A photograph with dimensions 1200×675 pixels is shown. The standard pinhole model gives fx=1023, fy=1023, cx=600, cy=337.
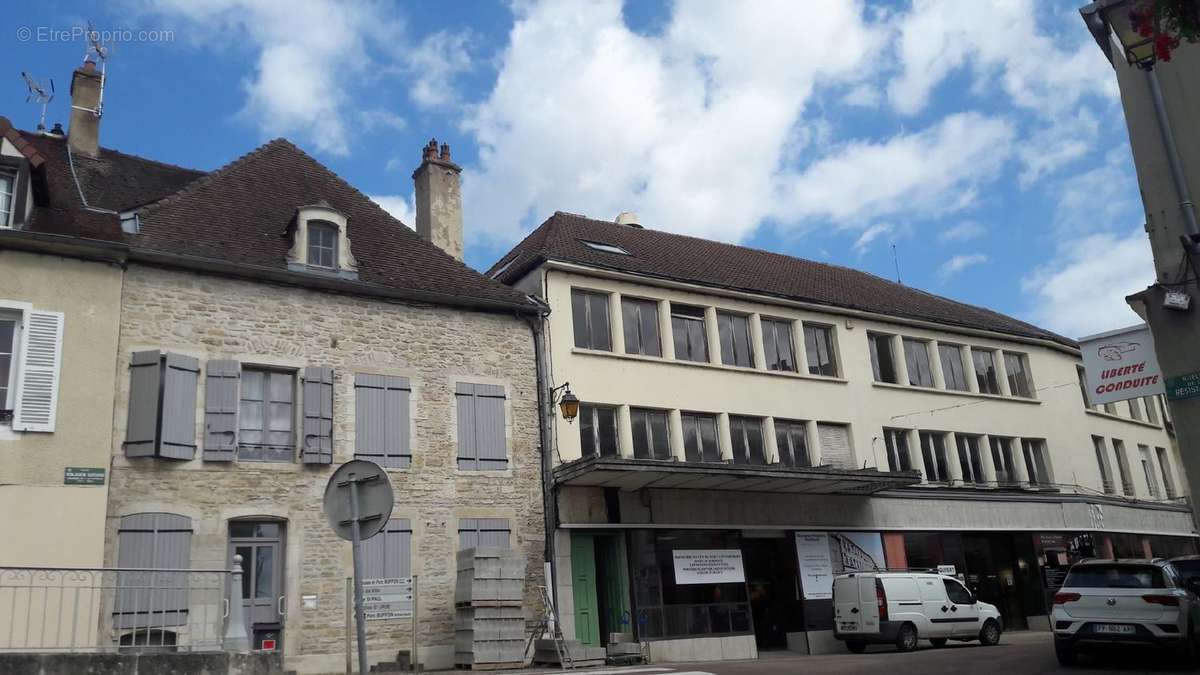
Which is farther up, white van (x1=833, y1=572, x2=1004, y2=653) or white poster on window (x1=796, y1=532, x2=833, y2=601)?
white poster on window (x1=796, y1=532, x2=833, y2=601)

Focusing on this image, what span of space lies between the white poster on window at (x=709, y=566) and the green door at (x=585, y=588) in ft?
6.19

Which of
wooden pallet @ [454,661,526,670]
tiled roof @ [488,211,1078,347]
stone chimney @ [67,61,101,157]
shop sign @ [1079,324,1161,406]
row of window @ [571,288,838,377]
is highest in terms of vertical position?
stone chimney @ [67,61,101,157]

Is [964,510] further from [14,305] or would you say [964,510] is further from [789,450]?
[14,305]

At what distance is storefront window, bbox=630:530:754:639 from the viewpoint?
19281 millimetres

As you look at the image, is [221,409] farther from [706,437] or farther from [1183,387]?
[1183,387]

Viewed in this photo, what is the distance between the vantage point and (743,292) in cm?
2278

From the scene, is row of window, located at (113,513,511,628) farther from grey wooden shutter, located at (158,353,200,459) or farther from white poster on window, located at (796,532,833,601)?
white poster on window, located at (796,532,833,601)

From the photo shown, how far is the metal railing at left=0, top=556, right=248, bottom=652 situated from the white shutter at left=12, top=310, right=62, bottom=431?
269 centimetres

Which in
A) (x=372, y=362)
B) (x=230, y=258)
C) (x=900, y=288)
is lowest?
(x=372, y=362)

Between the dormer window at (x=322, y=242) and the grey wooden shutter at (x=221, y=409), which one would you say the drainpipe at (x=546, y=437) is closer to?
the dormer window at (x=322, y=242)

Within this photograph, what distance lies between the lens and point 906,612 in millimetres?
19375

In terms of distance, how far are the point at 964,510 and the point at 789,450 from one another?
5649 millimetres

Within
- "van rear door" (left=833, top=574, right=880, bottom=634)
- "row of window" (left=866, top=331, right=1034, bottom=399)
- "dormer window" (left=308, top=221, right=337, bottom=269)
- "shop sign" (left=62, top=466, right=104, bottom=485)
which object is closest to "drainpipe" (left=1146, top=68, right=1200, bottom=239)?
"van rear door" (left=833, top=574, right=880, bottom=634)

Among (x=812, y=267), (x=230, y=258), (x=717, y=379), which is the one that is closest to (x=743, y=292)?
(x=717, y=379)
